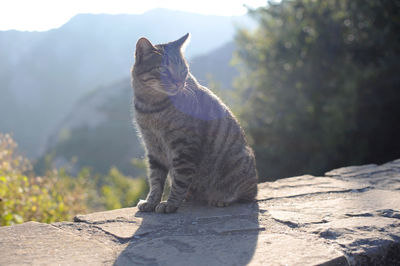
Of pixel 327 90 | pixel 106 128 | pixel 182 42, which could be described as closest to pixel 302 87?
pixel 327 90

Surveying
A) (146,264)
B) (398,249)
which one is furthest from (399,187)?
(146,264)

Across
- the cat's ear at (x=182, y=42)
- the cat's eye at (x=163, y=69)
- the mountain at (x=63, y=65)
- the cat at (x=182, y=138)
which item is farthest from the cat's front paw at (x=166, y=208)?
the mountain at (x=63, y=65)

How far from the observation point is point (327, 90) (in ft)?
21.7

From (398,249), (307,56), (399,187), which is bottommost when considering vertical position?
(398,249)

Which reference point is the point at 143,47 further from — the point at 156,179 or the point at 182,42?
the point at 156,179

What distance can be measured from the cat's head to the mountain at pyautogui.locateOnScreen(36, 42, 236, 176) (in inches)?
383

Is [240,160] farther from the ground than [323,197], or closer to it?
farther from the ground

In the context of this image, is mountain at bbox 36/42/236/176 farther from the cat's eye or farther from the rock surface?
the rock surface

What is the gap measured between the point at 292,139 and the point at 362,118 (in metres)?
1.22

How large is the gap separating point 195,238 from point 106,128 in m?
17.0

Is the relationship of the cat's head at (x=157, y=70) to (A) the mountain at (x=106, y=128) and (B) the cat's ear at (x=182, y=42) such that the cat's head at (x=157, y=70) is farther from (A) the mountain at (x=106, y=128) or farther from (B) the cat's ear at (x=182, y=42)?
(A) the mountain at (x=106, y=128)

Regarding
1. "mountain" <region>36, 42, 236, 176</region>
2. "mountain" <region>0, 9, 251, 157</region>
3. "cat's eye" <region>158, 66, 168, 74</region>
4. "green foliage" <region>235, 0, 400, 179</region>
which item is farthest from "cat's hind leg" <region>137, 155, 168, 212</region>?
"mountain" <region>36, 42, 236, 176</region>

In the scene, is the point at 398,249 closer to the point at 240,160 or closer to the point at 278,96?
the point at 240,160

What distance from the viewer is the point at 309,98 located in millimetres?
6672
